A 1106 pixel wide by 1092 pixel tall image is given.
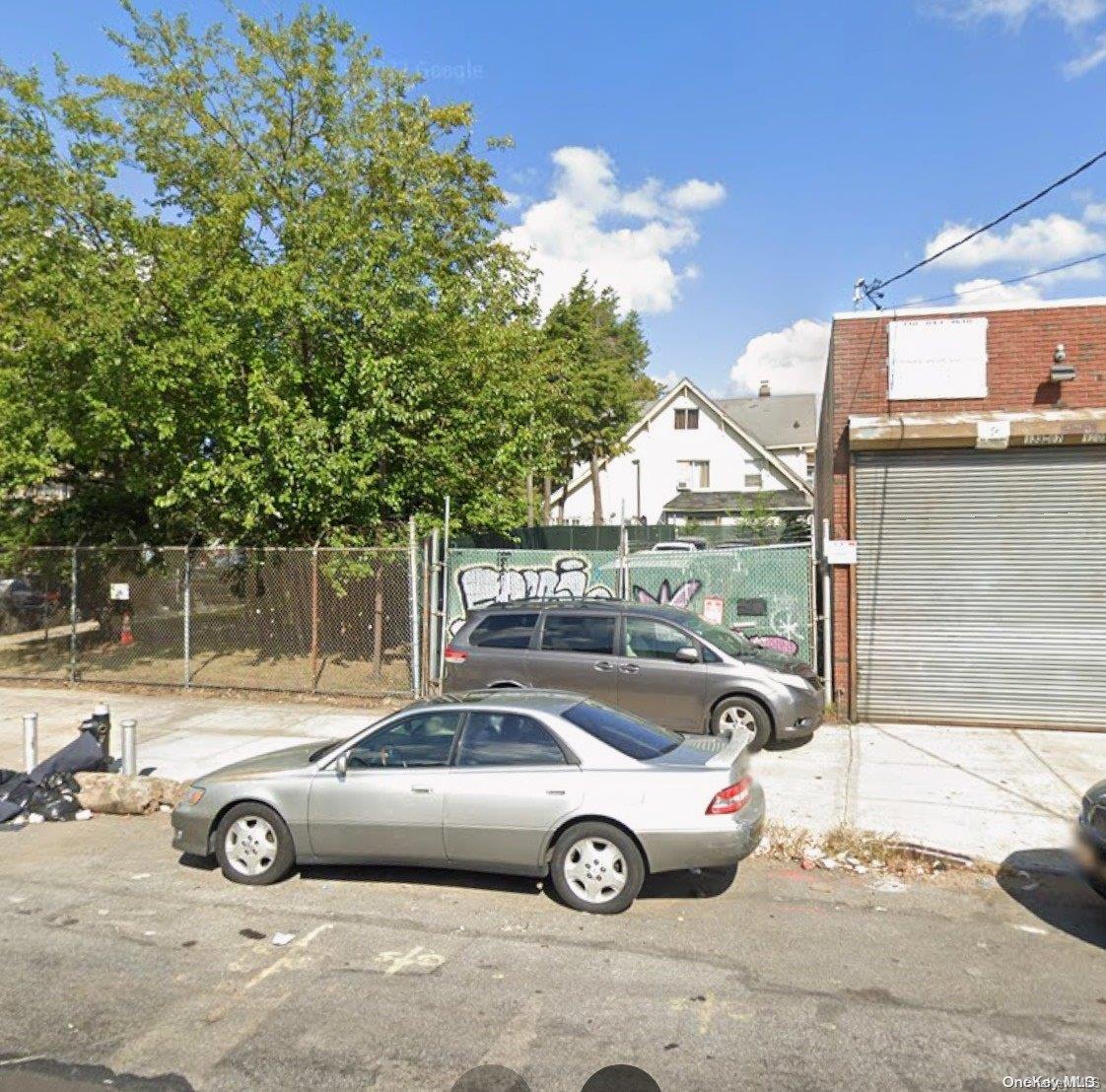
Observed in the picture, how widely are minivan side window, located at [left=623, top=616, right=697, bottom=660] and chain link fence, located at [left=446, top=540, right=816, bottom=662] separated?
2256mm

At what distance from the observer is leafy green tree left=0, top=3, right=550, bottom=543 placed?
40.0 feet

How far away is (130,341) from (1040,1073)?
12938 mm

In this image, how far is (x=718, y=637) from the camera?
31.9 feet

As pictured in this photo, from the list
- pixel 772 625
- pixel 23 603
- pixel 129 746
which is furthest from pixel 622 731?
pixel 23 603

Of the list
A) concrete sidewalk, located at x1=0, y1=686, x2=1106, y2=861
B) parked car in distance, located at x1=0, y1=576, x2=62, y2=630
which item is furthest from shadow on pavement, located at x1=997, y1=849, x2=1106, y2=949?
parked car in distance, located at x1=0, y1=576, x2=62, y2=630

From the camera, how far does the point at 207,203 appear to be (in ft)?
53.7

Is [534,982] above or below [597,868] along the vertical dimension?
below

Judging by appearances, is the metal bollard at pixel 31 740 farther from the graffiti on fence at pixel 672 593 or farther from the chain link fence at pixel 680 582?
the graffiti on fence at pixel 672 593

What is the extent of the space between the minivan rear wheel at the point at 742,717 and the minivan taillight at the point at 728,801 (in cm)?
393

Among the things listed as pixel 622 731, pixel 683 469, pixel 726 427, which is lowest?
pixel 622 731

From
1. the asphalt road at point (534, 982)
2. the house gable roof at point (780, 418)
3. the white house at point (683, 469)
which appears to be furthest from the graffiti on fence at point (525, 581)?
the house gable roof at point (780, 418)

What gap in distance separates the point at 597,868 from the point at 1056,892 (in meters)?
3.29

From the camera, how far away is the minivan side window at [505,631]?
9.77 meters

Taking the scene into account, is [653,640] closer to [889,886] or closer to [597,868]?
[889,886]
